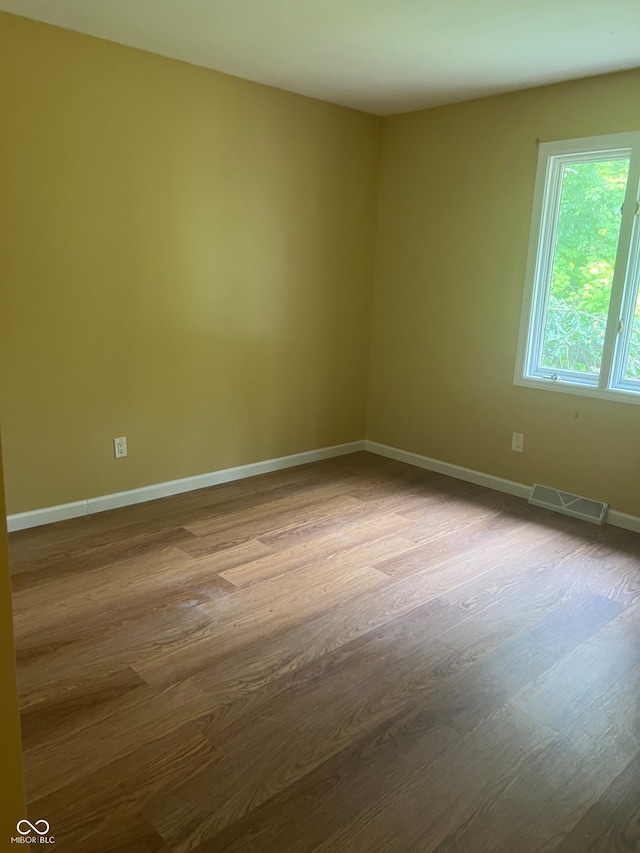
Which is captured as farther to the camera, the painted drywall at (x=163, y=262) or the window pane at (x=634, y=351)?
the window pane at (x=634, y=351)

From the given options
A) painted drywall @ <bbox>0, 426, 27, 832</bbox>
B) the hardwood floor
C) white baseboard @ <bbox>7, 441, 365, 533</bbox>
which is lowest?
the hardwood floor

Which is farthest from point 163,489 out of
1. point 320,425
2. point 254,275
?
point 254,275

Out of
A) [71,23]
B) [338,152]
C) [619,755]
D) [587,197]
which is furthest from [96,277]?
[619,755]

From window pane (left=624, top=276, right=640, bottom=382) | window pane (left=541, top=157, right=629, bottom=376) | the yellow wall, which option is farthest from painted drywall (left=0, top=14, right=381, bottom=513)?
window pane (left=624, top=276, right=640, bottom=382)

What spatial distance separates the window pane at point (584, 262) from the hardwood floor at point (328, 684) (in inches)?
41.8

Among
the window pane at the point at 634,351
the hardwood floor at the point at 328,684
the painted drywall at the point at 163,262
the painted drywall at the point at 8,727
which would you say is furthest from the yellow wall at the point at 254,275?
the painted drywall at the point at 8,727

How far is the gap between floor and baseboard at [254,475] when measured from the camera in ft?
10.8

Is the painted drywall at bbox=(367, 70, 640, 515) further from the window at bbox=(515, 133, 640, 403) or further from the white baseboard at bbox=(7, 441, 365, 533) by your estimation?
the white baseboard at bbox=(7, 441, 365, 533)

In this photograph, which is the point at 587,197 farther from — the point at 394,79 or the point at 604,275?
the point at 394,79

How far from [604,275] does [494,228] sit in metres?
0.76

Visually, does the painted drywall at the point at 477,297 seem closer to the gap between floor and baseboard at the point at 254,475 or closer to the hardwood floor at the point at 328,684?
the gap between floor and baseboard at the point at 254,475

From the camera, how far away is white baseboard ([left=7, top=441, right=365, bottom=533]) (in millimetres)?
3230

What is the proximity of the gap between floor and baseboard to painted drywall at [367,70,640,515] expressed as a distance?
0.06 m

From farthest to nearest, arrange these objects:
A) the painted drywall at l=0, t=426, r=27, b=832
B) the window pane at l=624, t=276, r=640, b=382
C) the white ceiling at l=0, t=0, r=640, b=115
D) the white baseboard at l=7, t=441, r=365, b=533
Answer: the window pane at l=624, t=276, r=640, b=382 < the white baseboard at l=7, t=441, r=365, b=533 < the white ceiling at l=0, t=0, r=640, b=115 < the painted drywall at l=0, t=426, r=27, b=832
